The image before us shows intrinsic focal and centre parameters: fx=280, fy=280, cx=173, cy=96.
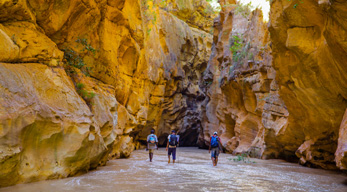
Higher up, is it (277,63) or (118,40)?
(118,40)

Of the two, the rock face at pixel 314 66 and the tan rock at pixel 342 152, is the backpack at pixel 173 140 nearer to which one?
the rock face at pixel 314 66

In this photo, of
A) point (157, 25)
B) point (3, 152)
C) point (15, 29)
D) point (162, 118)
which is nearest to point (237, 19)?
point (157, 25)

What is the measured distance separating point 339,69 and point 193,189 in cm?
619

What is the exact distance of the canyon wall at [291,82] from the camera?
348 inches

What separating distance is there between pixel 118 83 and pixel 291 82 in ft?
26.8

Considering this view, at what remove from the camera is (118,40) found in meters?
13.3

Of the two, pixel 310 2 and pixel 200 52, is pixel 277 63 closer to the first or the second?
pixel 310 2

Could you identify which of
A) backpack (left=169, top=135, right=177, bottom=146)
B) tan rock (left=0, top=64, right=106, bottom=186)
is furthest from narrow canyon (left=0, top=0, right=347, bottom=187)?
backpack (left=169, top=135, right=177, bottom=146)

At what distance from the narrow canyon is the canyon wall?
0.16ft

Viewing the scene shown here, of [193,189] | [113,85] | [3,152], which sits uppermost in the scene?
[113,85]

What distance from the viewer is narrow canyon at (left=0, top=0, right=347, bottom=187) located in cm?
649

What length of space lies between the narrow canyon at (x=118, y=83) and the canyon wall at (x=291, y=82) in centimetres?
5

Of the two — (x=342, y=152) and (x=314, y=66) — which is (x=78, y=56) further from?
(x=342, y=152)

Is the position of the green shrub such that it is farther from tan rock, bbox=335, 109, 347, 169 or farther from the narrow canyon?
tan rock, bbox=335, 109, 347, 169
